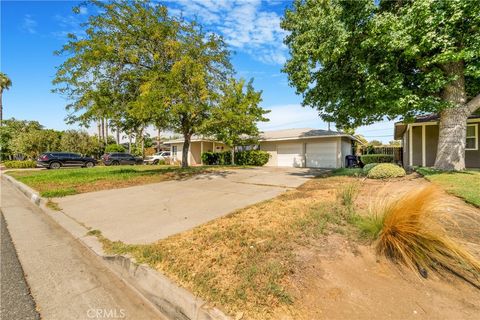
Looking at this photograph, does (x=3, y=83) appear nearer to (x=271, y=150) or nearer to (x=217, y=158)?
(x=217, y=158)

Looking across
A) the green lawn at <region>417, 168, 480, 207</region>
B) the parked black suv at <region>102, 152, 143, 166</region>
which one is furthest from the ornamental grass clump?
the parked black suv at <region>102, 152, 143, 166</region>

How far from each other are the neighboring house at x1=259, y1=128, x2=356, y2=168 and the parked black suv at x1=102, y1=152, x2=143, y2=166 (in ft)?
48.9

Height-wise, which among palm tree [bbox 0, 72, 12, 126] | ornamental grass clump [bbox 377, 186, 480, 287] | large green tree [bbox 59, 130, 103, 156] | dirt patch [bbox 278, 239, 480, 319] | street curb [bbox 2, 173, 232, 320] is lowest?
street curb [bbox 2, 173, 232, 320]

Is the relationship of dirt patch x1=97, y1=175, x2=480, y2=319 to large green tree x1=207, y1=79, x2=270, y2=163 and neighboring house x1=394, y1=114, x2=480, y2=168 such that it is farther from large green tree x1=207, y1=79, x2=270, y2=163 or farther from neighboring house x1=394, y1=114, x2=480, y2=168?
neighboring house x1=394, y1=114, x2=480, y2=168

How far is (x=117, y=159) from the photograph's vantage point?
2459 cm

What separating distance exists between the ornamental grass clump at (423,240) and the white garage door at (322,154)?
600 inches

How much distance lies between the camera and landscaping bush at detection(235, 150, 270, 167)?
20328 mm

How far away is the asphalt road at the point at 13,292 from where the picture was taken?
2.28m

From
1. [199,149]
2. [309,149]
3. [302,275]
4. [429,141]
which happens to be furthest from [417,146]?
[199,149]

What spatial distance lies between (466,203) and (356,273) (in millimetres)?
3920

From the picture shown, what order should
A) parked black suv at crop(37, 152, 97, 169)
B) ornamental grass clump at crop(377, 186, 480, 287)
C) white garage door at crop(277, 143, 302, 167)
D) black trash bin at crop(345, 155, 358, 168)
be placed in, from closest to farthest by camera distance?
ornamental grass clump at crop(377, 186, 480, 287)
black trash bin at crop(345, 155, 358, 168)
white garage door at crop(277, 143, 302, 167)
parked black suv at crop(37, 152, 97, 169)

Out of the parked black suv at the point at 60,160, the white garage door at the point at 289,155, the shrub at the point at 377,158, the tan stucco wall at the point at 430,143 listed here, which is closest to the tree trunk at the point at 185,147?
the white garage door at the point at 289,155

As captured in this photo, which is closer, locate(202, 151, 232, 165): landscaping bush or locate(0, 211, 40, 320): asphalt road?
locate(0, 211, 40, 320): asphalt road

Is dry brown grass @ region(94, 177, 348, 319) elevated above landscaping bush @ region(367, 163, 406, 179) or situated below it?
below
